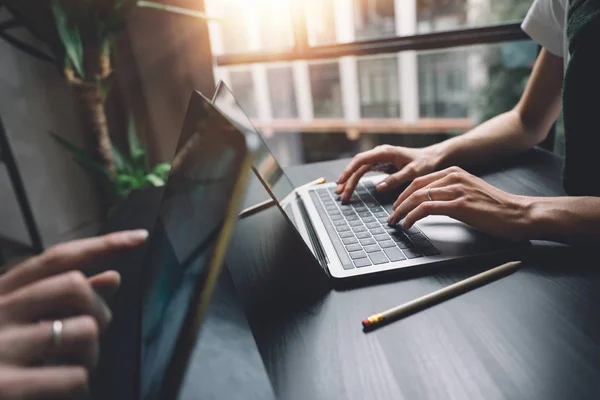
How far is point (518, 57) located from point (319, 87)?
1.91 meters

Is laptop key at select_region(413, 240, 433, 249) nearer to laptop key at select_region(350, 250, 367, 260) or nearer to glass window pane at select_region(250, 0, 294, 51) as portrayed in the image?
laptop key at select_region(350, 250, 367, 260)

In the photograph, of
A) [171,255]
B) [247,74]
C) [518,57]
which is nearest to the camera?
[171,255]

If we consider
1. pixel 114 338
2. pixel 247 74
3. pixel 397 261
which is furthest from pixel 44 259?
pixel 247 74

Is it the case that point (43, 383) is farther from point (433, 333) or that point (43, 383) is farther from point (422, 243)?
point (422, 243)

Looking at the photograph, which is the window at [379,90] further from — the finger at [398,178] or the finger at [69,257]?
the finger at [69,257]

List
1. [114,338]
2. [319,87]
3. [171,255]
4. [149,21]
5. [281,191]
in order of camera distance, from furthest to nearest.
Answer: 1. [319,87]
2. [149,21]
3. [281,191]
4. [114,338]
5. [171,255]

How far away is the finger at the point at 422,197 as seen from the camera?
0.60 meters

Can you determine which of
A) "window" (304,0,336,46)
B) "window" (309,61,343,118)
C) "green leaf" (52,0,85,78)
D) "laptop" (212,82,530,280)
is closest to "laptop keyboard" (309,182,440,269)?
"laptop" (212,82,530,280)

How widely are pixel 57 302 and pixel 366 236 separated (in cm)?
39

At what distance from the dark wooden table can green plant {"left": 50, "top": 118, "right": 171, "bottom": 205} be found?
4.61 feet

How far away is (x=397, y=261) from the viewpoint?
1.70 feet

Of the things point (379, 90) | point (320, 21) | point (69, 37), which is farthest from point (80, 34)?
point (379, 90)

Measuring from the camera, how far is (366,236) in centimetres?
59

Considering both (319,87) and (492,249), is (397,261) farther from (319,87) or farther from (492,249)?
(319,87)
